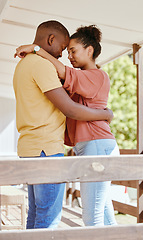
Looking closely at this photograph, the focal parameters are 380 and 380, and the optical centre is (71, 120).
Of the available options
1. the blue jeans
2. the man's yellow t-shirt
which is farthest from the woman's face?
the blue jeans

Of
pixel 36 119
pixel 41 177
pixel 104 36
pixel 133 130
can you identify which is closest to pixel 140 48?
pixel 104 36

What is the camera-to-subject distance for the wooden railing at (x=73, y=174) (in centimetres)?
137

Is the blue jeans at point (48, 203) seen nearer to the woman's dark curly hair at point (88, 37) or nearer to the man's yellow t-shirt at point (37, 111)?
the man's yellow t-shirt at point (37, 111)

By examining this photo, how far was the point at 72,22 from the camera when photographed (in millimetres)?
3502

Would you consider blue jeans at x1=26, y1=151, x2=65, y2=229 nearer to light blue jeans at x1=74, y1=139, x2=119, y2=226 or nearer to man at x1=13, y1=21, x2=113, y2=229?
man at x1=13, y1=21, x2=113, y2=229

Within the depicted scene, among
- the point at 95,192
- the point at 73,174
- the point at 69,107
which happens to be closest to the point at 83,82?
the point at 69,107

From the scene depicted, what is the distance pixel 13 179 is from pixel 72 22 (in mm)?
2426

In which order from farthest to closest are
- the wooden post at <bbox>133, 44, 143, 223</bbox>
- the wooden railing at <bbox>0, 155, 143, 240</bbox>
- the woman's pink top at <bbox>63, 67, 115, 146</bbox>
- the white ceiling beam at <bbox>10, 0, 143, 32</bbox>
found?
1. the wooden post at <bbox>133, 44, 143, 223</bbox>
2. the white ceiling beam at <bbox>10, 0, 143, 32</bbox>
3. the woman's pink top at <bbox>63, 67, 115, 146</bbox>
4. the wooden railing at <bbox>0, 155, 143, 240</bbox>

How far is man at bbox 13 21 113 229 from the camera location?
1791mm

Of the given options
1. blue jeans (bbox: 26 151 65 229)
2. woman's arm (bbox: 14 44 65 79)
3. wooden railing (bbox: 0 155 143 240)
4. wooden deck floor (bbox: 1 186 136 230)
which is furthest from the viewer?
wooden deck floor (bbox: 1 186 136 230)

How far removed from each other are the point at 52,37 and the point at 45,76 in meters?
0.27

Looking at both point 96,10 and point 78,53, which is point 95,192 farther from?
point 96,10

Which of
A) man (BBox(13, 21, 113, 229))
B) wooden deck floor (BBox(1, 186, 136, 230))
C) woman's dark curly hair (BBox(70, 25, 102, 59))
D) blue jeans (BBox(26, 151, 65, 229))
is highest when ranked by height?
woman's dark curly hair (BBox(70, 25, 102, 59))

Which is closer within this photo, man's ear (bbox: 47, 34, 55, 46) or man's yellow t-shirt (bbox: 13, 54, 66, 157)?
man's yellow t-shirt (bbox: 13, 54, 66, 157)
